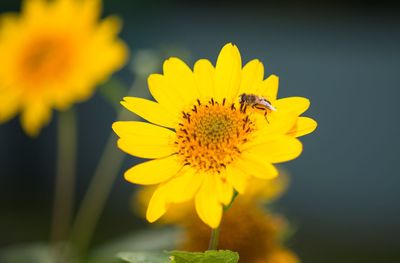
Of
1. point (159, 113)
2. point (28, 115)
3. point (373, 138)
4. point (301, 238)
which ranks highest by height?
point (159, 113)

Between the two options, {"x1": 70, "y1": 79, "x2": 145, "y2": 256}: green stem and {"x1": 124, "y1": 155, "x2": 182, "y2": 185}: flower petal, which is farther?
{"x1": 70, "y1": 79, "x2": 145, "y2": 256}: green stem

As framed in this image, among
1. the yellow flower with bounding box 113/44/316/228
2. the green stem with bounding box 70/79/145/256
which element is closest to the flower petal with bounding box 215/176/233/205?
the yellow flower with bounding box 113/44/316/228

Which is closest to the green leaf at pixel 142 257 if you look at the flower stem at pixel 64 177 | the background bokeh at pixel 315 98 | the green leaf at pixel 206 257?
the green leaf at pixel 206 257

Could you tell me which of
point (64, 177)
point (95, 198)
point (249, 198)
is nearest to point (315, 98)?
point (95, 198)

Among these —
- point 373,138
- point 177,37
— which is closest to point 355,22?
point 373,138

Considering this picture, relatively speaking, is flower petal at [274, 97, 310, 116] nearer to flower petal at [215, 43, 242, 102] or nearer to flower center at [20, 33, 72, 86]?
flower petal at [215, 43, 242, 102]

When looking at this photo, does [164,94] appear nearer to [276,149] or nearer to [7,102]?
[276,149]

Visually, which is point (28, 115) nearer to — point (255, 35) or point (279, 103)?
point (279, 103)
